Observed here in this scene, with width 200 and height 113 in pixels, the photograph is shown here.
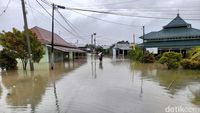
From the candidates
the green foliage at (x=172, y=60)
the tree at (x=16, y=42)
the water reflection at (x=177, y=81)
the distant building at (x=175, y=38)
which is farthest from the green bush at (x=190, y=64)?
the distant building at (x=175, y=38)

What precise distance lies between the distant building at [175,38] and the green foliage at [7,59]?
33.4 meters

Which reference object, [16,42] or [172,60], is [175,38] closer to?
[172,60]

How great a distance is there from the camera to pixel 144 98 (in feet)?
41.6

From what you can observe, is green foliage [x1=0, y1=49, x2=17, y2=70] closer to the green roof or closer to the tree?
the tree

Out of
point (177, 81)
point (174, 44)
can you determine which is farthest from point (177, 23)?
point (177, 81)

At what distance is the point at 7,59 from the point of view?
29062 mm

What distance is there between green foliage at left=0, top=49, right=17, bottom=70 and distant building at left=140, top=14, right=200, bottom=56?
1314 inches

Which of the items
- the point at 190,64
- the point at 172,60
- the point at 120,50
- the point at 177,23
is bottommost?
the point at 190,64

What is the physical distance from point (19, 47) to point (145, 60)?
2446 centimetres

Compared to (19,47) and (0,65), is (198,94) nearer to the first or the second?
(19,47)

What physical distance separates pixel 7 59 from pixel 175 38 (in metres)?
35.1

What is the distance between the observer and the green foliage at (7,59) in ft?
92.8

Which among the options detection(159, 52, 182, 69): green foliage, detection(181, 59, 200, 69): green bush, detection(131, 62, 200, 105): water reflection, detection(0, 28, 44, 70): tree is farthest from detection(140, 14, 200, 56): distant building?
detection(0, 28, 44, 70): tree

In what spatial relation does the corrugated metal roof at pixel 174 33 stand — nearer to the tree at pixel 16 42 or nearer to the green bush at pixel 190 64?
the green bush at pixel 190 64
